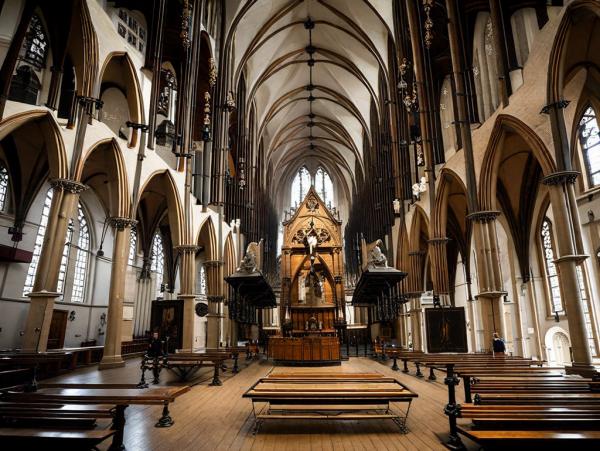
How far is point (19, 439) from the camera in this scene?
139 inches

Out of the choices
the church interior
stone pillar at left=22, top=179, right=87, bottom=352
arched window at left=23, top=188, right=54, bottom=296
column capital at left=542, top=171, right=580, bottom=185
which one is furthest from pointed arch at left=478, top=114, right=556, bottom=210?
arched window at left=23, top=188, right=54, bottom=296

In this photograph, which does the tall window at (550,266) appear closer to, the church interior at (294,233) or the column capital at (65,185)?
the church interior at (294,233)

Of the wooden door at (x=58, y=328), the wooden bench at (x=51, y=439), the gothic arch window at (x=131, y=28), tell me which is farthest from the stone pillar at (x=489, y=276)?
the wooden door at (x=58, y=328)

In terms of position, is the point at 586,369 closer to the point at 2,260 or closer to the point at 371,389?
the point at 371,389

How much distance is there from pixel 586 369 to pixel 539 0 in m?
12.9

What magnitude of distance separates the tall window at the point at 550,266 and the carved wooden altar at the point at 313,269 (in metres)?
13.6

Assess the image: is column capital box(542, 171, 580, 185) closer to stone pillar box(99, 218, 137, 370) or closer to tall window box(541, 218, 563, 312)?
tall window box(541, 218, 563, 312)

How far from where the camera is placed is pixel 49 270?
11219 mm

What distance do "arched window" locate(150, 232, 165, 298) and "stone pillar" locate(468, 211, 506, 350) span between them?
2225cm

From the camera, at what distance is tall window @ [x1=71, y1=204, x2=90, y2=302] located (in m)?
21.9

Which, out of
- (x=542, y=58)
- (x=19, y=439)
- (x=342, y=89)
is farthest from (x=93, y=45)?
(x=342, y=89)

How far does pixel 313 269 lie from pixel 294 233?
5369mm

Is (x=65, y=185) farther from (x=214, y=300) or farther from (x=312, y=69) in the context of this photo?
(x=312, y=69)

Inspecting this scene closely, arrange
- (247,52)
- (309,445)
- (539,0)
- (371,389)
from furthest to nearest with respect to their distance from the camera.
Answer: (247,52), (539,0), (371,389), (309,445)
